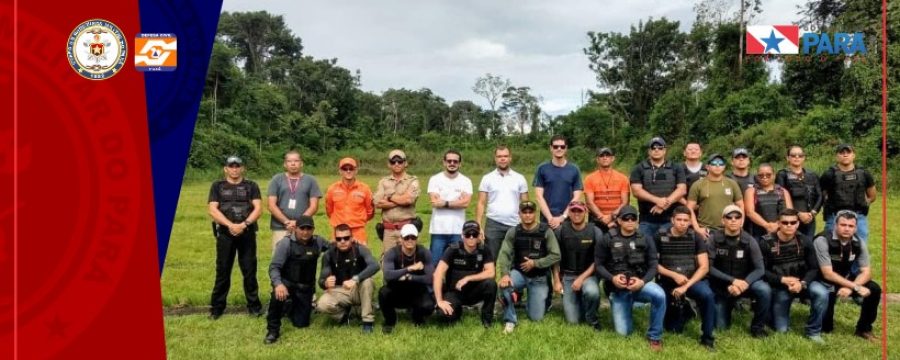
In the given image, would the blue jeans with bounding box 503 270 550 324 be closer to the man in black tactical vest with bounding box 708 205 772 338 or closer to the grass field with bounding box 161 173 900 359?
the grass field with bounding box 161 173 900 359

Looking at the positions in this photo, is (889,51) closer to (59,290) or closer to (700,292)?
(700,292)

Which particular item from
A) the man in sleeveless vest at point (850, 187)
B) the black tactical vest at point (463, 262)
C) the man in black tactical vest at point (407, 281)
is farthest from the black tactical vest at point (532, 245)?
the man in sleeveless vest at point (850, 187)

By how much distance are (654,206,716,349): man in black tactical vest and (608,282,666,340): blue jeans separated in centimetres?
23

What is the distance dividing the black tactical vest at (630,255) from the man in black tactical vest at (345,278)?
2.55 m

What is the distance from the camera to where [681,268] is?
6.13 meters

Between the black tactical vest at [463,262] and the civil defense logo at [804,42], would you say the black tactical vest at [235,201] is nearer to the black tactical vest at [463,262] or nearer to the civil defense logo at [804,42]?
the black tactical vest at [463,262]

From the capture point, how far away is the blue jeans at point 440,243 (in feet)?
23.1

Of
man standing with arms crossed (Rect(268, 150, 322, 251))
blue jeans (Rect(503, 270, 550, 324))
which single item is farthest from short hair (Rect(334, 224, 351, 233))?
blue jeans (Rect(503, 270, 550, 324))

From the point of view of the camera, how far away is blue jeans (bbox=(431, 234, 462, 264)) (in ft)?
23.1

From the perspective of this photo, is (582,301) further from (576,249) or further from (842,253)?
(842,253)

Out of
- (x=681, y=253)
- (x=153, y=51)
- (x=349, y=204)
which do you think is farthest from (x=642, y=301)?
(x=153, y=51)

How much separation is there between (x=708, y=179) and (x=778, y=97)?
989 inches

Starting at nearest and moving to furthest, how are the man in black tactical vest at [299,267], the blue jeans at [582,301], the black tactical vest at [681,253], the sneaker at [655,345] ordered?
1. the sneaker at [655,345]
2. the black tactical vest at [681,253]
3. the blue jeans at [582,301]
4. the man in black tactical vest at [299,267]

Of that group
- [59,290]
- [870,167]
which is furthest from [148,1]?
[870,167]
